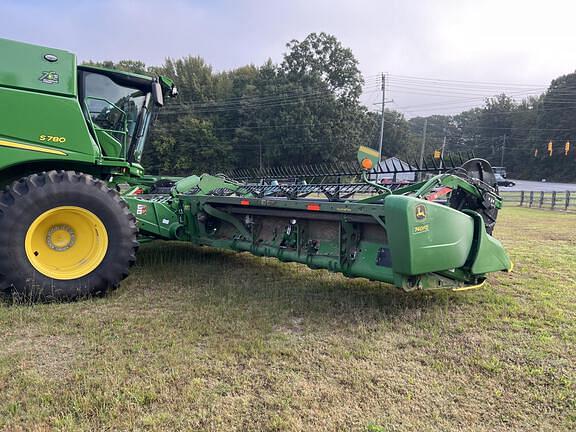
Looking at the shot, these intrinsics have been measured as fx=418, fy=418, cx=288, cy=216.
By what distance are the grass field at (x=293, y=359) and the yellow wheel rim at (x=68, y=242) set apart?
37cm

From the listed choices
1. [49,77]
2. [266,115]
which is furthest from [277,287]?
[266,115]

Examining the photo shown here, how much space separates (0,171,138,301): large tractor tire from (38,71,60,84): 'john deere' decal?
0.90m

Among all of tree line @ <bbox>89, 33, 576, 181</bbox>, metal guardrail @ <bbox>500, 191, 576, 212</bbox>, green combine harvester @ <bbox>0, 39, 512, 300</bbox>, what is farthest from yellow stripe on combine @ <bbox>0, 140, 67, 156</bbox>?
tree line @ <bbox>89, 33, 576, 181</bbox>

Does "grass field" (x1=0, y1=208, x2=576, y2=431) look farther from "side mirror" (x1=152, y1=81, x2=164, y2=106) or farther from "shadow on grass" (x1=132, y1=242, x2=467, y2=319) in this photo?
"side mirror" (x1=152, y1=81, x2=164, y2=106)

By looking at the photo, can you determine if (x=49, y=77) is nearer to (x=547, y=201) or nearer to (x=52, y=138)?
(x=52, y=138)

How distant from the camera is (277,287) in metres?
4.34

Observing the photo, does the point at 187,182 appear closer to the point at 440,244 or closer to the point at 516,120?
the point at 440,244

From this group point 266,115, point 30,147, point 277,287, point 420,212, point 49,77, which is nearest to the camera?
point 420,212

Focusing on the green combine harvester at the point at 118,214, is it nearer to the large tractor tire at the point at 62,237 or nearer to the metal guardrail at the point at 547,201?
the large tractor tire at the point at 62,237

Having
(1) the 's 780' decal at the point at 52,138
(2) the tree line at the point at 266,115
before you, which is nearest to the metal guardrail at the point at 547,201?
(1) the 's 780' decal at the point at 52,138

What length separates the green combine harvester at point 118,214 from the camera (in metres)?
3.32

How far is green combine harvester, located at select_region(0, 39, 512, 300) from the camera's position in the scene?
332 centimetres

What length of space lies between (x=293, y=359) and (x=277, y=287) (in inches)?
63.9

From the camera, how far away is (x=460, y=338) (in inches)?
121
